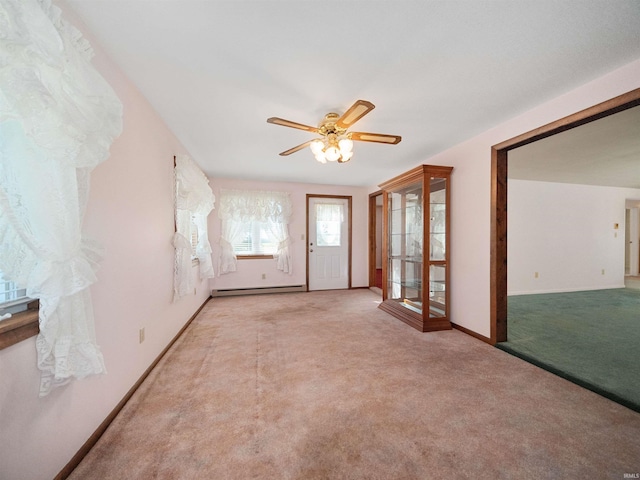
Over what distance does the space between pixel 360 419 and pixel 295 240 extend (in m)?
3.85

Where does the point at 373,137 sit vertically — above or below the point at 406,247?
above

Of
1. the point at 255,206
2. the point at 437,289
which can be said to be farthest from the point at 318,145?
the point at 255,206

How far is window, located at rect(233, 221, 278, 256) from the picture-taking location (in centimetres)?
495

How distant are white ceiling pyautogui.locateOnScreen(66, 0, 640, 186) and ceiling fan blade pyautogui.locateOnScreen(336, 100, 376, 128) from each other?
0.61 feet

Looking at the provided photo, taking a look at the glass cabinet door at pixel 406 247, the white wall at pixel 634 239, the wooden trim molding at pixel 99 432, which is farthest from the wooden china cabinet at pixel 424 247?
the white wall at pixel 634 239

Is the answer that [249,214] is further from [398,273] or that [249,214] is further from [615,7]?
[615,7]

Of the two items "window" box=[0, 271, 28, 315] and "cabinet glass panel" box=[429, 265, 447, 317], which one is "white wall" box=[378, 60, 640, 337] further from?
"window" box=[0, 271, 28, 315]

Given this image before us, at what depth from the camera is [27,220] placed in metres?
0.88

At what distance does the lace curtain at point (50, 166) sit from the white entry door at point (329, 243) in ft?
13.9

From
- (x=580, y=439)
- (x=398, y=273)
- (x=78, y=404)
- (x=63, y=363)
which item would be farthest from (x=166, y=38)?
(x=398, y=273)

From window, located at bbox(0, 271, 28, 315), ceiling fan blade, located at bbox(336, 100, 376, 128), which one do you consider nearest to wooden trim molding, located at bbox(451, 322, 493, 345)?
ceiling fan blade, located at bbox(336, 100, 376, 128)

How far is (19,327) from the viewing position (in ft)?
3.10

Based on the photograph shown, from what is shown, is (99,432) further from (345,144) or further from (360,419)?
(345,144)

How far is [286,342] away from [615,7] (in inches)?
128
